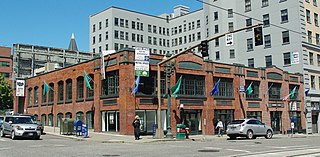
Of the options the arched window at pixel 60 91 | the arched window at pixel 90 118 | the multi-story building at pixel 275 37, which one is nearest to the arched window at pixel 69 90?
the arched window at pixel 60 91

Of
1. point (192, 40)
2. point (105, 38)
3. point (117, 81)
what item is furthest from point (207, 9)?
point (117, 81)

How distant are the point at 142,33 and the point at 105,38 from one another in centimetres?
874

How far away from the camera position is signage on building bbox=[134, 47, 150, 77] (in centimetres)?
3022

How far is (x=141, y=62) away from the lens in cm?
3039

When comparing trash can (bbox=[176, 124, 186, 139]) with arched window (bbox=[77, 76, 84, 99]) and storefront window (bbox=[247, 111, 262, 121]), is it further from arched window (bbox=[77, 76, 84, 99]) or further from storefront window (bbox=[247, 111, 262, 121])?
storefront window (bbox=[247, 111, 262, 121])

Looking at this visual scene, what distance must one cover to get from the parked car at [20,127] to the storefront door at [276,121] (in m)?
27.1

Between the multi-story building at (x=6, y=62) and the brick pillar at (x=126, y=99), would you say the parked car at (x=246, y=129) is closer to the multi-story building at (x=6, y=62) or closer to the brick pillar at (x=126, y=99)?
the brick pillar at (x=126, y=99)

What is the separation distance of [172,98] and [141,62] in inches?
196

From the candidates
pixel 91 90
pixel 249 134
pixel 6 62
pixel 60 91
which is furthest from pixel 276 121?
pixel 6 62

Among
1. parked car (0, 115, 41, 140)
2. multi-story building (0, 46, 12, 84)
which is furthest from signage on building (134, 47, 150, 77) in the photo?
multi-story building (0, 46, 12, 84)

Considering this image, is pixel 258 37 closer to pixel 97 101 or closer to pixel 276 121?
pixel 97 101

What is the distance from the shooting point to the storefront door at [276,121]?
4303cm

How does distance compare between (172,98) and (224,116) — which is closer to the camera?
(172,98)

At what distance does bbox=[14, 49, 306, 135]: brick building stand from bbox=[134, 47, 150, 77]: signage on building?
35.4 inches
